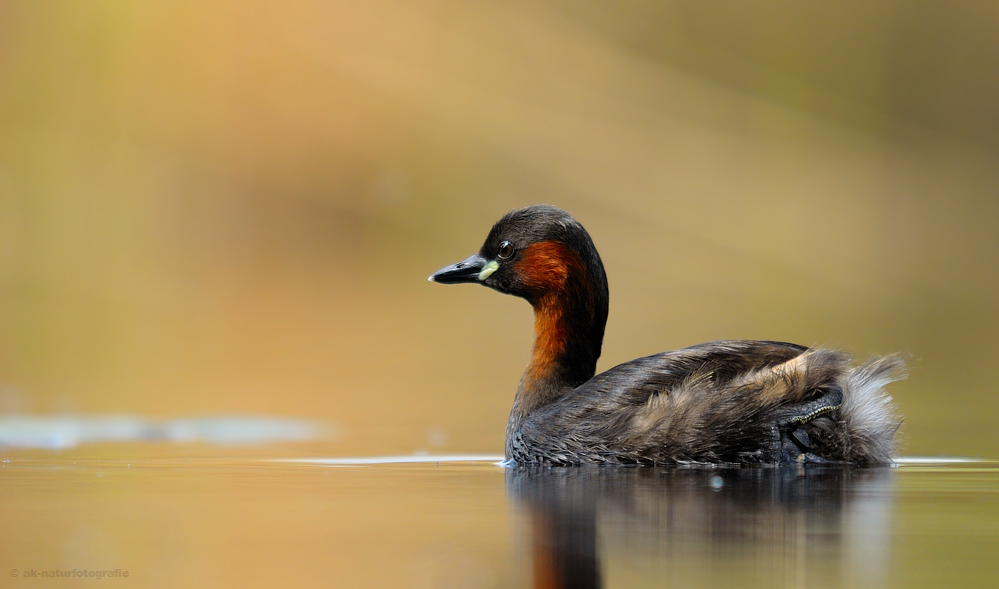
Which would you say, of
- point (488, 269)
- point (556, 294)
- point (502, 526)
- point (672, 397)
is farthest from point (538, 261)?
point (502, 526)

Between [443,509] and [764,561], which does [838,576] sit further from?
[443,509]

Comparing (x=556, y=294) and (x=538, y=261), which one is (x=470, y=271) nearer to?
(x=538, y=261)

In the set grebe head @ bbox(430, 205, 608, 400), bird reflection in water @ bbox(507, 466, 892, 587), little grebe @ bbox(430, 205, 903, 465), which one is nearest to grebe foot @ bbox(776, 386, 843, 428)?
little grebe @ bbox(430, 205, 903, 465)

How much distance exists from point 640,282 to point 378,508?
2253 cm

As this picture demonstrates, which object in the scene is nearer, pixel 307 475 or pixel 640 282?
pixel 307 475

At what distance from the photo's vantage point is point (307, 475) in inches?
270

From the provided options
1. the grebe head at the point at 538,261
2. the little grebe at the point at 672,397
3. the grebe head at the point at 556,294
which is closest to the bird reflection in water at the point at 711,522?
the little grebe at the point at 672,397

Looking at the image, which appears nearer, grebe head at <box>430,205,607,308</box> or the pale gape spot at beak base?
grebe head at <box>430,205,607,308</box>

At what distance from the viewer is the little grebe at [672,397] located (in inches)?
271

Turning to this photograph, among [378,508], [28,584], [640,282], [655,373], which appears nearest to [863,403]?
[655,373]

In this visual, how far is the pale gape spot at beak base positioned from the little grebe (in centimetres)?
30

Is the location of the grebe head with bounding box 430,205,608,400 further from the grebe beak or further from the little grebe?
the grebe beak

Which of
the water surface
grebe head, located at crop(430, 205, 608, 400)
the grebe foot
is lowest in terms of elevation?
the water surface

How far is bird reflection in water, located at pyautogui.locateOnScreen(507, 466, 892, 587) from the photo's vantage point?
4.08m
